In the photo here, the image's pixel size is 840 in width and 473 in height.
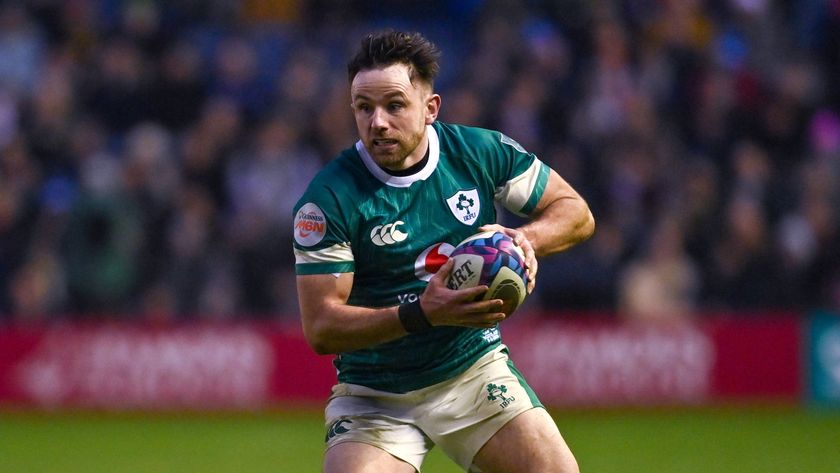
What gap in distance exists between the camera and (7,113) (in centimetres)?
1473

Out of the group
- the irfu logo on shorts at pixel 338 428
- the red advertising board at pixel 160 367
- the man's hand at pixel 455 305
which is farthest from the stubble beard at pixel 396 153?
the red advertising board at pixel 160 367

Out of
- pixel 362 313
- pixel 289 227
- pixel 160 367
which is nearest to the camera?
pixel 362 313

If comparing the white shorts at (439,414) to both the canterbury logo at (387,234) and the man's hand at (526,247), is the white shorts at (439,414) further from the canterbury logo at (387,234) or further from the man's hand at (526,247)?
the canterbury logo at (387,234)

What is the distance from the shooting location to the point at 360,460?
591 centimetres

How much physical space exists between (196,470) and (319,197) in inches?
207

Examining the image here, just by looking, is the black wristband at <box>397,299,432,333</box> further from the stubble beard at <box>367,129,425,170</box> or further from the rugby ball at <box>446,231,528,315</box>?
the stubble beard at <box>367,129,425,170</box>

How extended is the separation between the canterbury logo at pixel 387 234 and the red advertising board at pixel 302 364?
25.7ft

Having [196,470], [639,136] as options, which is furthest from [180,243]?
[639,136]

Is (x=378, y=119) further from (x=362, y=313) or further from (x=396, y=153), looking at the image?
(x=362, y=313)

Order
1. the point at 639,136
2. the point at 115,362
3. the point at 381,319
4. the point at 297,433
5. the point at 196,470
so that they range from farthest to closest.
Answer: the point at 639,136 < the point at 115,362 < the point at 297,433 < the point at 196,470 < the point at 381,319

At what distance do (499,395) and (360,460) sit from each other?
673mm

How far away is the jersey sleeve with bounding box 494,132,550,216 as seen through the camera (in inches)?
250

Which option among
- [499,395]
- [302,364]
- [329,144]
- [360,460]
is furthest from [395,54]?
[329,144]

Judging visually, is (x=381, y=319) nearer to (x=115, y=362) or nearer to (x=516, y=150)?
(x=516, y=150)
